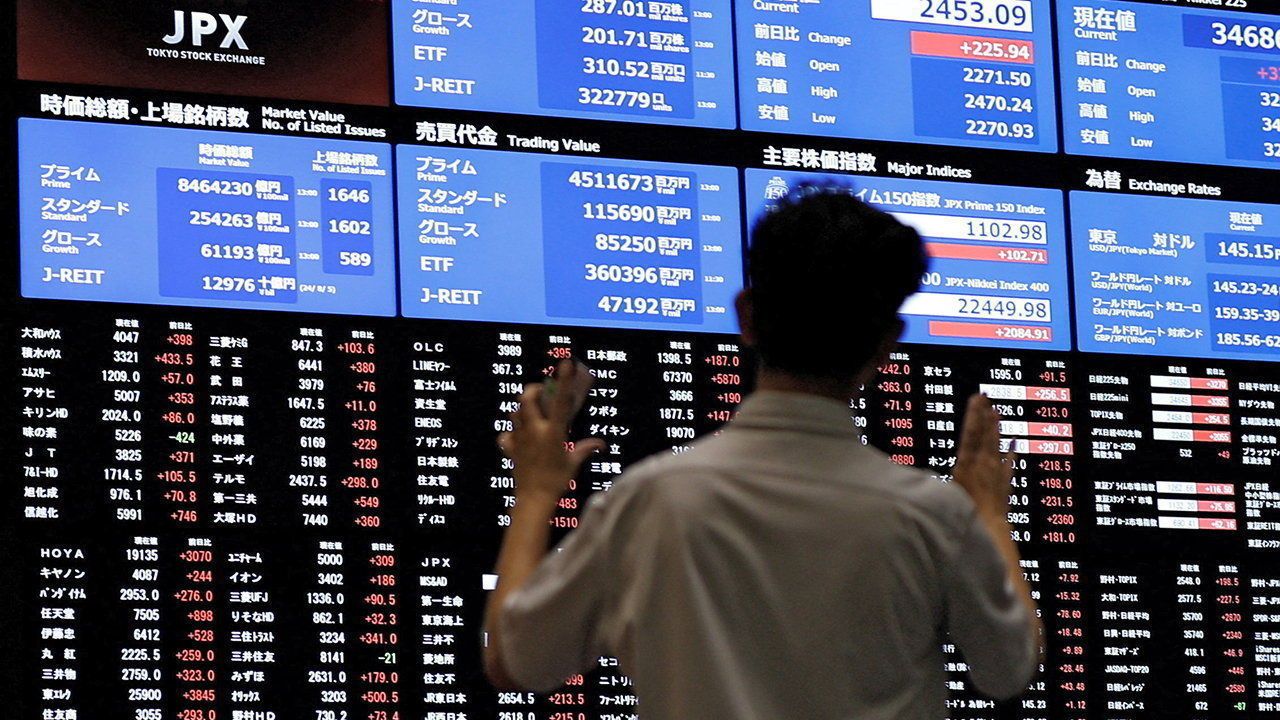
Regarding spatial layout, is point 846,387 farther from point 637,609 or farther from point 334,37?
point 334,37

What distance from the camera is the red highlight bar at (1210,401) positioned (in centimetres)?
421

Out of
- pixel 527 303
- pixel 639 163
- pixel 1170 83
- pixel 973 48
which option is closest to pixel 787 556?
pixel 527 303

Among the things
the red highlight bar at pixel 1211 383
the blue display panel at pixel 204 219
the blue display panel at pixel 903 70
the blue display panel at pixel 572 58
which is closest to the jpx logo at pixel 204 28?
the blue display panel at pixel 204 219

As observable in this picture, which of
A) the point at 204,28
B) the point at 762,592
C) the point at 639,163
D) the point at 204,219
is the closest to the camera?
the point at 762,592

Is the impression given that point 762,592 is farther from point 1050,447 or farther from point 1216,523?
Result: point 1216,523

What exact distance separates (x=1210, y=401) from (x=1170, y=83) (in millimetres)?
740

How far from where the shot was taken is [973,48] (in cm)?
427

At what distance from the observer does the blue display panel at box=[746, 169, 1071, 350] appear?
4074 mm

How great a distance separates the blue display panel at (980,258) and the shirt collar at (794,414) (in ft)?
7.91

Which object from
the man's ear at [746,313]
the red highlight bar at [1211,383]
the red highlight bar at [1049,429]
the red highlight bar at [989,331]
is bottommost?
the red highlight bar at [1049,429]

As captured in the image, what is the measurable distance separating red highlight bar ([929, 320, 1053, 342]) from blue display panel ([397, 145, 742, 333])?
1.46 ft

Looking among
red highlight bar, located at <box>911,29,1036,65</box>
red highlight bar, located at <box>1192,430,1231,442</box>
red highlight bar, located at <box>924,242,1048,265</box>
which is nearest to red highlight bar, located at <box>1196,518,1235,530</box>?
A: red highlight bar, located at <box>1192,430,1231,442</box>

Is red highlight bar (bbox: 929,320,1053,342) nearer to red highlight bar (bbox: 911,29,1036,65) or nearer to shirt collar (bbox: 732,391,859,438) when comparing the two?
red highlight bar (bbox: 911,29,1036,65)

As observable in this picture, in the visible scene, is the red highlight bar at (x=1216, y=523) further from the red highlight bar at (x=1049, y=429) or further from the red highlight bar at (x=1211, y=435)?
the red highlight bar at (x=1049, y=429)
